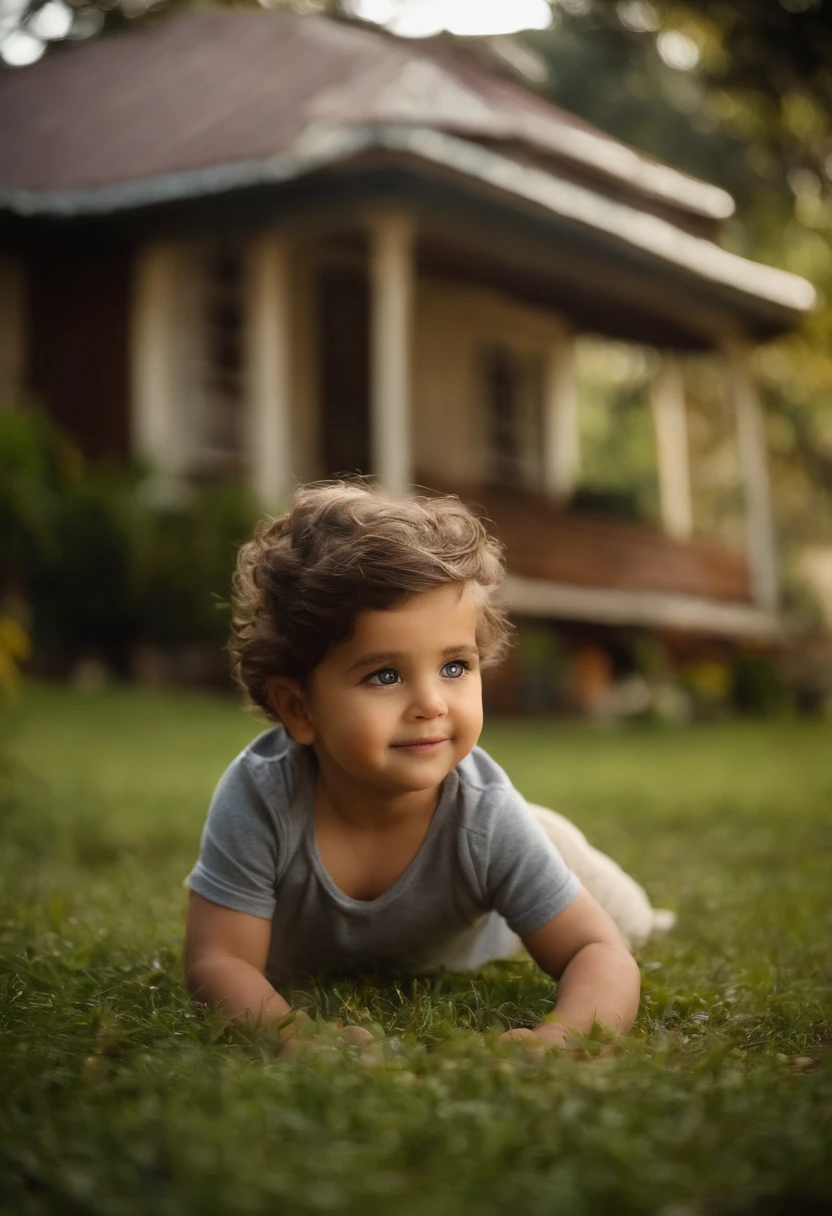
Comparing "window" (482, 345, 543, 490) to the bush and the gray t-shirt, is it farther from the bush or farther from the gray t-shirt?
the gray t-shirt

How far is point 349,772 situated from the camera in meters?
2.30

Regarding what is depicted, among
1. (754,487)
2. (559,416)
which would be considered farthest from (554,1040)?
(559,416)

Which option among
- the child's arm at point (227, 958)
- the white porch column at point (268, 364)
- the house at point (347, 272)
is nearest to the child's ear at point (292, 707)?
the child's arm at point (227, 958)

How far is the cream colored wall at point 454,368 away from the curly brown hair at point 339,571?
33.3 ft

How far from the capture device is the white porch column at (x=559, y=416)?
14305 mm

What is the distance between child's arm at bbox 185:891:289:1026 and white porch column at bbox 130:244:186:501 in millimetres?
8692

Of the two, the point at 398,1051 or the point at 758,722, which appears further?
the point at 758,722

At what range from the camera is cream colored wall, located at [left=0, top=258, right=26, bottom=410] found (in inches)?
447

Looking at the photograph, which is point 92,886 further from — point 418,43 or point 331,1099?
point 418,43

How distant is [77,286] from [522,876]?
9904mm

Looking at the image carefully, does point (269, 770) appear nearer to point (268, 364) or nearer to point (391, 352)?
point (391, 352)

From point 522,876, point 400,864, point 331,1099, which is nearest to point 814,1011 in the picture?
point 522,876

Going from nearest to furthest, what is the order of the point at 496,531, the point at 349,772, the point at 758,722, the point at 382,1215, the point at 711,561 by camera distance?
the point at 382,1215 → the point at 349,772 → the point at 496,531 → the point at 758,722 → the point at 711,561

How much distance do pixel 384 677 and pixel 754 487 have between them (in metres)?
11.4
